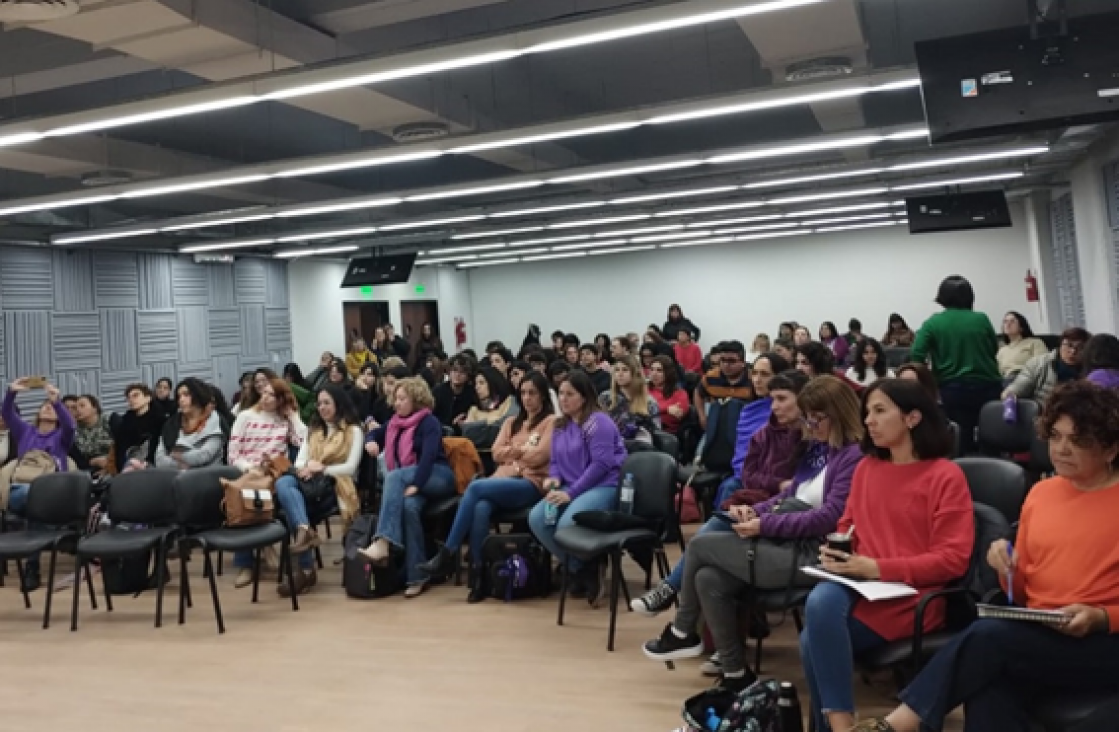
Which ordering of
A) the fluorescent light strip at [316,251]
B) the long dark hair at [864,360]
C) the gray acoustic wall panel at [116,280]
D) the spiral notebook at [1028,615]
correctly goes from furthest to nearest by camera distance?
the fluorescent light strip at [316,251], the gray acoustic wall panel at [116,280], the long dark hair at [864,360], the spiral notebook at [1028,615]

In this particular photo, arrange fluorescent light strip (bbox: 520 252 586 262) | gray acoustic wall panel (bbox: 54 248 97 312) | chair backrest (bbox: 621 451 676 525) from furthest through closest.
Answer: fluorescent light strip (bbox: 520 252 586 262), gray acoustic wall panel (bbox: 54 248 97 312), chair backrest (bbox: 621 451 676 525)

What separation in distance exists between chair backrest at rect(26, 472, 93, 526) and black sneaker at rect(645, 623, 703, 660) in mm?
3705

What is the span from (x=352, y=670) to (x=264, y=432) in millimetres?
2385

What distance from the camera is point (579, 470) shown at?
514 cm

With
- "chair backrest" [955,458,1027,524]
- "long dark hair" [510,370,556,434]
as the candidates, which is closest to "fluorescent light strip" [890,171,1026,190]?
"long dark hair" [510,370,556,434]

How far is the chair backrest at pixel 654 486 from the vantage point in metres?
4.59

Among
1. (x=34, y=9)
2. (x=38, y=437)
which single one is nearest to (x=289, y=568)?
(x=38, y=437)

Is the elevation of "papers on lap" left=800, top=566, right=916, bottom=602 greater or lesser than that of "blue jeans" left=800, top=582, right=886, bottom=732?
greater

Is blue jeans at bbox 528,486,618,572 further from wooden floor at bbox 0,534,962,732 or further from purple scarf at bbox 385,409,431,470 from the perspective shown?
purple scarf at bbox 385,409,431,470

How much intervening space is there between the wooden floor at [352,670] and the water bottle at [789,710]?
55cm

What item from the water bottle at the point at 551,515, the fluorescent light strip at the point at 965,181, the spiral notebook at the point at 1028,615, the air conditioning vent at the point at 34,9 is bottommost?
the spiral notebook at the point at 1028,615

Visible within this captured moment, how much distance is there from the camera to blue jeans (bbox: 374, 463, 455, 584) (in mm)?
5508

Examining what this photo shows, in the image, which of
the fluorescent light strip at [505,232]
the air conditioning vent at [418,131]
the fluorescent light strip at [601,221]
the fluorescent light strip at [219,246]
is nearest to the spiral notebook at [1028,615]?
the air conditioning vent at [418,131]

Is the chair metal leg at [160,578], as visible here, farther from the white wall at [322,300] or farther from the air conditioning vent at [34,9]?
the white wall at [322,300]
